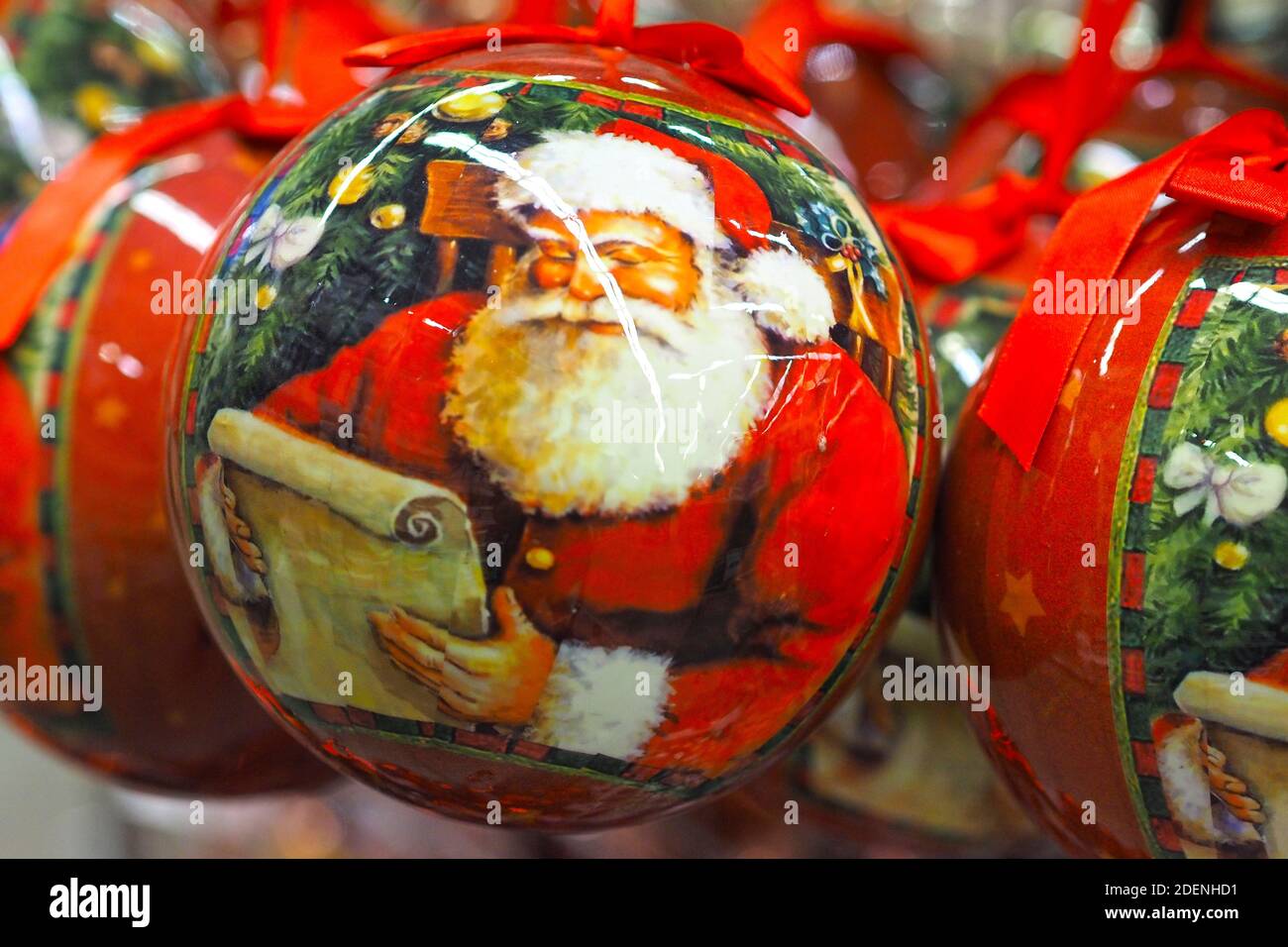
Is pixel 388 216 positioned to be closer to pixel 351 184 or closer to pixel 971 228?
pixel 351 184

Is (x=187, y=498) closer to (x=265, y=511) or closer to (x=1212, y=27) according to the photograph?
(x=265, y=511)

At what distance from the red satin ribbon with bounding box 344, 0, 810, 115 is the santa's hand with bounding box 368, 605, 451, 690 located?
295 mm

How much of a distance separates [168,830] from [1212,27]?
1.35 m

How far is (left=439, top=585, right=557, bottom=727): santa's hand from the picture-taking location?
554 millimetres

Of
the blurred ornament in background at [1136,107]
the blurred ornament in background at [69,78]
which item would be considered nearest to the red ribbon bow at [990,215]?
the blurred ornament in background at [1136,107]

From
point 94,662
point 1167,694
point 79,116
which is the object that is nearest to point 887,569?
point 1167,694

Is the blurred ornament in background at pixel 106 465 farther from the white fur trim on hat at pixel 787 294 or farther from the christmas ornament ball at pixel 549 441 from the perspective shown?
the white fur trim on hat at pixel 787 294

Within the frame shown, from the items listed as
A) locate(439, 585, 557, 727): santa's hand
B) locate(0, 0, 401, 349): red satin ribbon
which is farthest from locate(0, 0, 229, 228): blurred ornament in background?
locate(439, 585, 557, 727): santa's hand

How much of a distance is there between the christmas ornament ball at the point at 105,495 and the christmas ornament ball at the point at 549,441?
0.14 m

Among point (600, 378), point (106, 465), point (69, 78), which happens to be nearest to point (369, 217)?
point (600, 378)

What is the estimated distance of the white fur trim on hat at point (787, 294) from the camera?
570 millimetres

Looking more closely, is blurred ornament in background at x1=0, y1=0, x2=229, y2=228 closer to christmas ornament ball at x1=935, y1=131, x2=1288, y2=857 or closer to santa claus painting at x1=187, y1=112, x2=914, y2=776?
santa claus painting at x1=187, y1=112, x2=914, y2=776
